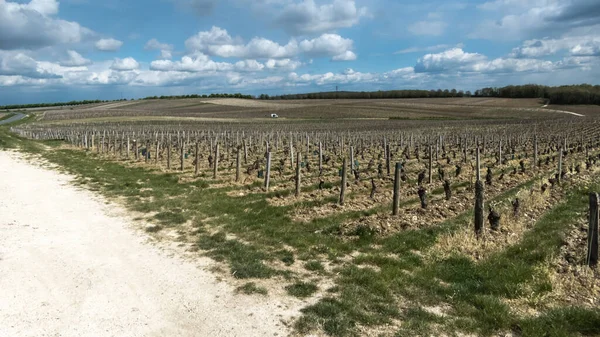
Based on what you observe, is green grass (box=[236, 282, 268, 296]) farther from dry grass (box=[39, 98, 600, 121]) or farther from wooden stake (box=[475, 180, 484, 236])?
dry grass (box=[39, 98, 600, 121])

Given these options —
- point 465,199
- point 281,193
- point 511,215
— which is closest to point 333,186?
point 281,193

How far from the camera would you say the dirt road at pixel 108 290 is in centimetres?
566

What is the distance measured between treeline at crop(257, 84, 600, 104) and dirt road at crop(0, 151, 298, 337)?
424 feet

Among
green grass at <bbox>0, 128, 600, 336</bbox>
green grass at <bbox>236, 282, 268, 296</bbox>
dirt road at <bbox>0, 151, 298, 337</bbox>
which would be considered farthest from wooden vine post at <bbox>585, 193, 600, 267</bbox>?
green grass at <bbox>236, 282, 268, 296</bbox>

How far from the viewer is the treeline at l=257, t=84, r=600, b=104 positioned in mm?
110438

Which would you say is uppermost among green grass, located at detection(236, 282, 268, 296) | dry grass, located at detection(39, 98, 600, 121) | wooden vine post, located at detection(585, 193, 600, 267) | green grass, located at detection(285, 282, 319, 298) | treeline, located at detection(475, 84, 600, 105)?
treeline, located at detection(475, 84, 600, 105)

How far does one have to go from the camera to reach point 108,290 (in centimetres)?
679

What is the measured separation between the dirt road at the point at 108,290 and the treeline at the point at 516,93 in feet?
424

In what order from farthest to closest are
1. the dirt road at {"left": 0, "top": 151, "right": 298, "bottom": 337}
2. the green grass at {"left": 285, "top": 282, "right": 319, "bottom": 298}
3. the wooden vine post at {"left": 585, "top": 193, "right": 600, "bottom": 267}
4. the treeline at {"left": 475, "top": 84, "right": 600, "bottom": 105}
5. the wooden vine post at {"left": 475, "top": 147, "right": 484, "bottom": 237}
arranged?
the treeline at {"left": 475, "top": 84, "right": 600, "bottom": 105} → the wooden vine post at {"left": 475, "top": 147, "right": 484, "bottom": 237} → the wooden vine post at {"left": 585, "top": 193, "right": 600, "bottom": 267} → the green grass at {"left": 285, "top": 282, "right": 319, "bottom": 298} → the dirt road at {"left": 0, "top": 151, "right": 298, "bottom": 337}

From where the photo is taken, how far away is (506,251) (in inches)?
331

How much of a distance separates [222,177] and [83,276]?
37.7 feet

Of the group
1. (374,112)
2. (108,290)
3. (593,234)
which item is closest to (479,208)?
(593,234)

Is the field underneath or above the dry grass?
underneath

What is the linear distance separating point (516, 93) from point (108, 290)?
150503 mm
